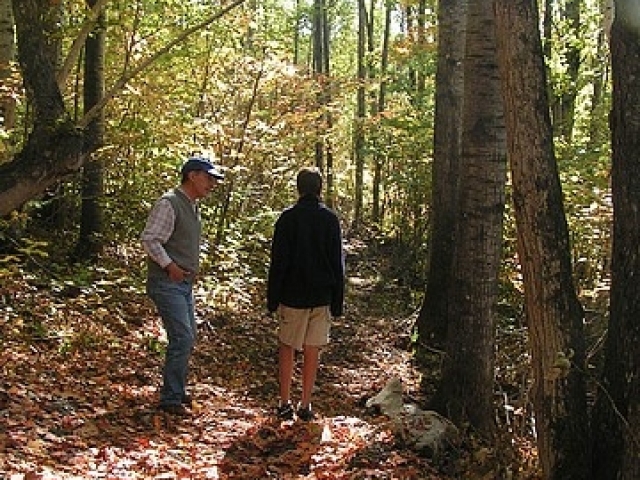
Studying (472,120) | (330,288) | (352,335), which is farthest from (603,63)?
(330,288)

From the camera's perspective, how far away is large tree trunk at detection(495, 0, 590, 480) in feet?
14.7

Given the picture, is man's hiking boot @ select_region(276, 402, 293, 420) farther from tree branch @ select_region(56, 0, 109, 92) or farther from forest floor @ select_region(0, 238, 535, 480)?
tree branch @ select_region(56, 0, 109, 92)

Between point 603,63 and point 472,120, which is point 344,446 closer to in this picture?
point 472,120

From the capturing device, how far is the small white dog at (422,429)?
596 cm

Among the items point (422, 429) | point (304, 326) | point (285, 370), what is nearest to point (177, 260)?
point (304, 326)

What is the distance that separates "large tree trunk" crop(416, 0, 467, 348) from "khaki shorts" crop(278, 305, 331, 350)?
366cm

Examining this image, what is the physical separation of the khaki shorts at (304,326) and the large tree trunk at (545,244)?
87.4 inches

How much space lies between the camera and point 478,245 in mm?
6602

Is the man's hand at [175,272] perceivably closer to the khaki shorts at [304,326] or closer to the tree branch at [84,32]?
the khaki shorts at [304,326]

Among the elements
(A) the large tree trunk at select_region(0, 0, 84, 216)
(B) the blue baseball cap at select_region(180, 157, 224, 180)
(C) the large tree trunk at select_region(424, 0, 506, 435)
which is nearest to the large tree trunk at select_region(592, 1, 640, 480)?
(C) the large tree trunk at select_region(424, 0, 506, 435)

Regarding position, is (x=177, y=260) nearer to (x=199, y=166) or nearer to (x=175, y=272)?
(x=175, y=272)

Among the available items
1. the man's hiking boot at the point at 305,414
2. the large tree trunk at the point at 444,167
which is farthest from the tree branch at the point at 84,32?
the large tree trunk at the point at 444,167

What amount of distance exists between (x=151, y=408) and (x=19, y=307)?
8.31ft

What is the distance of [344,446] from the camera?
576 cm
